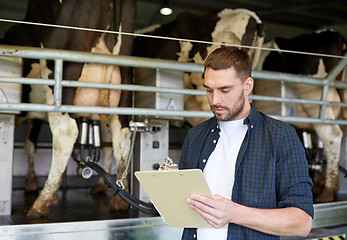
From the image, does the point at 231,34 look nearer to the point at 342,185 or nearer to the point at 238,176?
the point at 342,185

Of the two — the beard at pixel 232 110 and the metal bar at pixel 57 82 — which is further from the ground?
the metal bar at pixel 57 82

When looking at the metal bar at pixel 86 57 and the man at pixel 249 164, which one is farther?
the metal bar at pixel 86 57

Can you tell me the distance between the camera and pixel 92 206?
3.50m

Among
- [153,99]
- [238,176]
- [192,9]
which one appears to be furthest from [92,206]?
[192,9]

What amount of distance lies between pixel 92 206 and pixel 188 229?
216cm

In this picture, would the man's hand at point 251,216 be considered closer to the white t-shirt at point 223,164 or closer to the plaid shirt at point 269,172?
the plaid shirt at point 269,172

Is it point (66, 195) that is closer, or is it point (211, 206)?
point (211, 206)

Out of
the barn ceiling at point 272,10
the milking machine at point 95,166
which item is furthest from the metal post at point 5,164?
the barn ceiling at point 272,10

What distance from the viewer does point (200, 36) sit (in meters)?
4.28

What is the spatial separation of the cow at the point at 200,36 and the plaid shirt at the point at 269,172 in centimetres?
253

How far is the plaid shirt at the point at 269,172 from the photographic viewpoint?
4.50 ft

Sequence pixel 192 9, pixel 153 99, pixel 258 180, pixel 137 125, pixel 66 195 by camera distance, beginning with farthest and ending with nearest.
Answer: pixel 192 9, pixel 66 195, pixel 153 99, pixel 137 125, pixel 258 180

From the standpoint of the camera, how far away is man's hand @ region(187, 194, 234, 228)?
118 cm

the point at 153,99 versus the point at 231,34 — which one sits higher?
the point at 231,34
